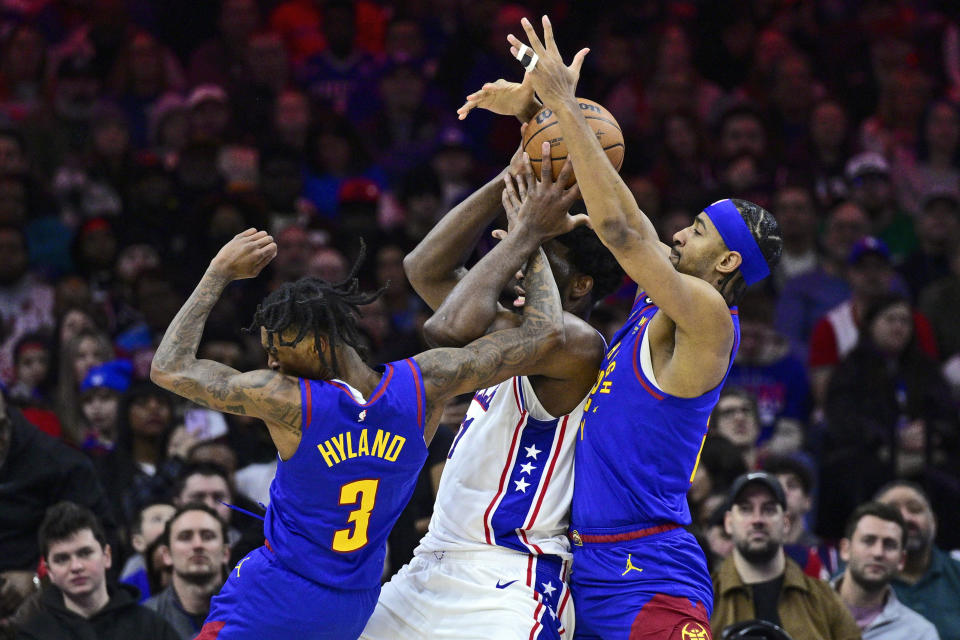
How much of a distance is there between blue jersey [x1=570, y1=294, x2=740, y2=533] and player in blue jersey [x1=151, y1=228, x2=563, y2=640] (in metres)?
0.54

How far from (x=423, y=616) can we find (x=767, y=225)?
196cm

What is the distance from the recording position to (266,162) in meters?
12.6

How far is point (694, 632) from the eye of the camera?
5031 mm

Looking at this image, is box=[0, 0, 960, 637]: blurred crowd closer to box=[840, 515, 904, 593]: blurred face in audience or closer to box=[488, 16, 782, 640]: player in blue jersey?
box=[840, 515, 904, 593]: blurred face in audience

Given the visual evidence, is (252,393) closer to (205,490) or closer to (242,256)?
(242,256)

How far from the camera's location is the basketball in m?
5.48

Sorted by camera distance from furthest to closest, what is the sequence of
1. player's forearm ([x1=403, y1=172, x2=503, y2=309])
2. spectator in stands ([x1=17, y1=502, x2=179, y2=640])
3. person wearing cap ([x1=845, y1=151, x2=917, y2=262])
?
person wearing cap ([x1=845, y1=151, x2=917, y2=262]) → spectator in stands ([x1=17, y1=502, x2=179, y2=640]) → player's forearm ([x1=403, y1=172, x2=503, y2=309])

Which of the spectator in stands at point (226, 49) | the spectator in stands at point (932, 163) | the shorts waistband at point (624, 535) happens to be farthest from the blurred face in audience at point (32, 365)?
the spectator in stands at point (932, 163)

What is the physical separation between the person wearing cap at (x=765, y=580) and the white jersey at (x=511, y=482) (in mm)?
2732

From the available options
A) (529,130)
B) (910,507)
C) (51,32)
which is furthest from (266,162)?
(529,130)

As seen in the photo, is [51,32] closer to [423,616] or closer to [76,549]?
[76,549]

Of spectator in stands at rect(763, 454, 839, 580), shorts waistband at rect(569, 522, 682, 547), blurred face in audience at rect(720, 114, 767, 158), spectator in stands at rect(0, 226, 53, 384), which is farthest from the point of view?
blurred face in audience at rect(720, 114, 767, 158)

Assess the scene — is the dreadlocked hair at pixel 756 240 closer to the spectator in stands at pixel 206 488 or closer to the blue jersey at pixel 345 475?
the blue jersey at pixel 345 475

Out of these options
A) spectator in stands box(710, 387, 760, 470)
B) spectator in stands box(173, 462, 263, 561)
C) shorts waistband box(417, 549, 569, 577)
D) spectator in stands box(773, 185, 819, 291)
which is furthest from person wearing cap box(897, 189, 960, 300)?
shorts waistband box(417, 549, 569, 577)
